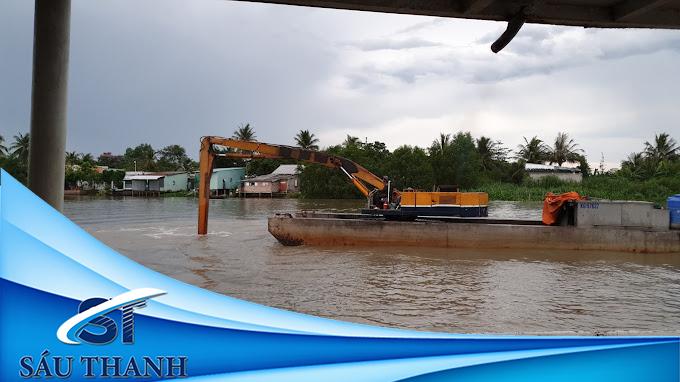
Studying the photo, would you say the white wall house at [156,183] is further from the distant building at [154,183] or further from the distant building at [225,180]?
the distant building at [225,180]

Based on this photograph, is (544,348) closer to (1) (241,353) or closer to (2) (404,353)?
(2) (404,353)

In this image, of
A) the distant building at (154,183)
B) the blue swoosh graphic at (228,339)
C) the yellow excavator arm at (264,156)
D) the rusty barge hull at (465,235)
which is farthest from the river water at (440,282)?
the distant building at (154,183)

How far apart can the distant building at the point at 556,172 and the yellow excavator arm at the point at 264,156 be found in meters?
47.9

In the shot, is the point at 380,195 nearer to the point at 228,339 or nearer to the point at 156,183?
the point at 228,339

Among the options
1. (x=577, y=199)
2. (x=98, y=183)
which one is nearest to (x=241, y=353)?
(x=577, y=199)

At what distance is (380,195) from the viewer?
66.1ft

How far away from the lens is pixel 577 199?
59.6 ft

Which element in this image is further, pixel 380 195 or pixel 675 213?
pixel 380 195

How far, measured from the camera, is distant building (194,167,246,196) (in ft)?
232

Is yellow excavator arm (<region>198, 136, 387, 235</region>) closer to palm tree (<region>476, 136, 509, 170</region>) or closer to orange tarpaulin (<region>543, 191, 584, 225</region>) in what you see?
orange tarpaulin (<region>543, 191, 584, 225</region>)

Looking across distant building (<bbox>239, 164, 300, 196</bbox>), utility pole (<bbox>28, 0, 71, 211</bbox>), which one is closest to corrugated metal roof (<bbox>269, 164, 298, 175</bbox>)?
distant building (<bbox>239, 164, 300, 196</bbox>)

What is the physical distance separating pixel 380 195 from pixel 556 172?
1986 inches

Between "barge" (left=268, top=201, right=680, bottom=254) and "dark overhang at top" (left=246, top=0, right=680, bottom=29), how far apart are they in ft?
37.3

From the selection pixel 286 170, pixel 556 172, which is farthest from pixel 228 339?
pixel 286 170
